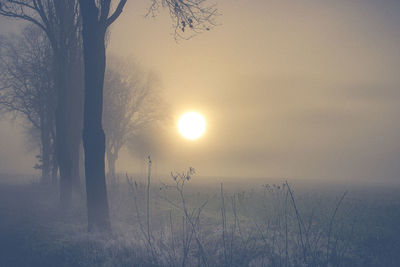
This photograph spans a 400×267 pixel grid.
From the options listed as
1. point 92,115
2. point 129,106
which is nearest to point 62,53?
point 92,115

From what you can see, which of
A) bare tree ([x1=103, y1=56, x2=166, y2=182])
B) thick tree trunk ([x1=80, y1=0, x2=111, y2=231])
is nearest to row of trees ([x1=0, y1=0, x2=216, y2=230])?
thick tree trunk ([x1=80, y1=0, x2=111, y2=231])

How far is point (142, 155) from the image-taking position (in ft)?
153

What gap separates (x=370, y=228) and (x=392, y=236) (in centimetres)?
75

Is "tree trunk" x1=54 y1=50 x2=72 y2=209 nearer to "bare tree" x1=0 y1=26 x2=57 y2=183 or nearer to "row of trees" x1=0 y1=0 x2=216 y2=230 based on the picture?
"row of trees" x1=0 y1=0 x2=216 y2=230

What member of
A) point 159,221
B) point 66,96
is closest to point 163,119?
point 66,96

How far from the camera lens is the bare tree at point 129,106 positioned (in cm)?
2598

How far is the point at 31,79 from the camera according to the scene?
17.6 meters

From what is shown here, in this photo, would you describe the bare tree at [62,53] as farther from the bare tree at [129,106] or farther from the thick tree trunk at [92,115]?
the bare tree at [129,106]

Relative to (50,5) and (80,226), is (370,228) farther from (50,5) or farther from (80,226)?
(50,5)

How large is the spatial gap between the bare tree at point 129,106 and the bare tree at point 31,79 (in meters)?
5.53

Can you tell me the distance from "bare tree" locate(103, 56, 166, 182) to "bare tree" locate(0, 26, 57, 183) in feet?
18.1

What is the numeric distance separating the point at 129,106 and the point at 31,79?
11.4 m

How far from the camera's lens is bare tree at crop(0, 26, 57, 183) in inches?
597

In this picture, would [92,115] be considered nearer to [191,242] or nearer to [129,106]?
[191,242]
